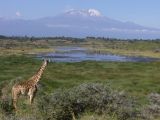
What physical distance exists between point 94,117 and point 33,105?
7.38 feet

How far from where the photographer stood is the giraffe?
1488 cm

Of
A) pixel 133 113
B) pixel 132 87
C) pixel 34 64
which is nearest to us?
pixel 133 113

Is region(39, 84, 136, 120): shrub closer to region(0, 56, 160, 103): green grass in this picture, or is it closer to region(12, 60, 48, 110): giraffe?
region(12, 60, 48, 110): giraffe

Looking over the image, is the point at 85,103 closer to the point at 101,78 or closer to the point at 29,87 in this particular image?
the point at 29,87

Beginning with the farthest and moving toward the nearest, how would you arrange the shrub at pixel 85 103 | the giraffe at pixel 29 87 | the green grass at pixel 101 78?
the green grass at pixel 101 78, the giraffe at pixel 29 87, the shrub at pixel 85 103

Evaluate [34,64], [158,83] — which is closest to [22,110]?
[158,83]

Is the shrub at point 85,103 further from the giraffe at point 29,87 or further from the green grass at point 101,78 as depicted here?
the green grass at point 101,78

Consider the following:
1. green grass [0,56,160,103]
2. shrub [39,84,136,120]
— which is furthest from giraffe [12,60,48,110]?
green grass [0,56,160,103]

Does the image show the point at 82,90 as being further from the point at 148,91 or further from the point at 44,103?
the point at 148,91

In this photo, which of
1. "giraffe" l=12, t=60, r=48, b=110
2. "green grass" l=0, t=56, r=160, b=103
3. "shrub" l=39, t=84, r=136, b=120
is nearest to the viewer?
"shrub" l=39, t=84, r=136, b=120

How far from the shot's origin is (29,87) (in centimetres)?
1499

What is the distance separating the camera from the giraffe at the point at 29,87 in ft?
48.8

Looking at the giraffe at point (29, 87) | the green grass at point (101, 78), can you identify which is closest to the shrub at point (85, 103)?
the giraffe at point (29, 87)

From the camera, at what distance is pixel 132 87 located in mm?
46094
